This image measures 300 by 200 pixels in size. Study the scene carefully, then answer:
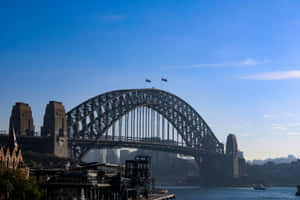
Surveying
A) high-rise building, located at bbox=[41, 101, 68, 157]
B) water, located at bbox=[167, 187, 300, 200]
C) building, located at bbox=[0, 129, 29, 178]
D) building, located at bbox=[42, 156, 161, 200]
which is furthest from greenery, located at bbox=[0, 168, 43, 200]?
water, located at bbox=[167, 187, 300, 200]

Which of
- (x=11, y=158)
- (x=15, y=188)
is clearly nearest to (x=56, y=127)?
(x=11, y=158)

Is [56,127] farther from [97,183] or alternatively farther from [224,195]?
[97,183]

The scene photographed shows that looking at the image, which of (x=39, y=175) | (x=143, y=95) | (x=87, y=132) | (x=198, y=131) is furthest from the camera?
(x=198, y=131)

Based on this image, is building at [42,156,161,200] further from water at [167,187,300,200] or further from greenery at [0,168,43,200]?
water at [167,187,300,200]

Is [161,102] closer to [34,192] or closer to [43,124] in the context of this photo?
[43,124]

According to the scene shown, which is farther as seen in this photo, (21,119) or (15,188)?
(21,119)

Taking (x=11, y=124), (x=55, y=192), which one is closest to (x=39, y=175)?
(x=55, y=192)
